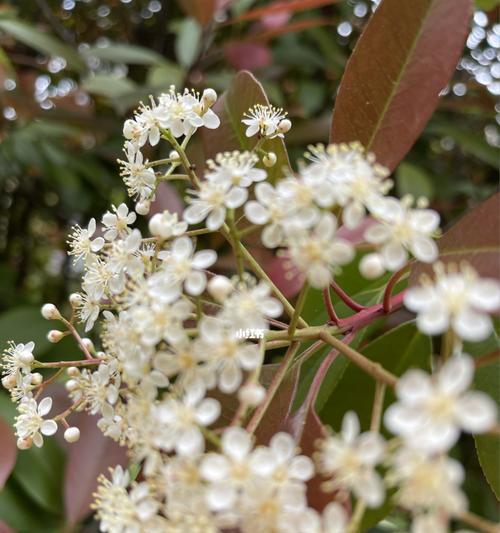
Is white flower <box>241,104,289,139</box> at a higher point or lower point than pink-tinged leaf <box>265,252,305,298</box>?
higher

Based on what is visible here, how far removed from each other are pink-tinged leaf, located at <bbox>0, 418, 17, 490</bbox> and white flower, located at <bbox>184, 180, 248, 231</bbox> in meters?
0.62

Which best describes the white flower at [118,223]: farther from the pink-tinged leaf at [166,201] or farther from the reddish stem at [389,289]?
the pink-tinged leaf at [166,201]

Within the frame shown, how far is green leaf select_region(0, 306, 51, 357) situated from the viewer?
1521 mm

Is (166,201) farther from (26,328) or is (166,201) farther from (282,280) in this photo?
(26,328)

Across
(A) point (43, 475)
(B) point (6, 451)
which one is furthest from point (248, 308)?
(A) point (43, 475)

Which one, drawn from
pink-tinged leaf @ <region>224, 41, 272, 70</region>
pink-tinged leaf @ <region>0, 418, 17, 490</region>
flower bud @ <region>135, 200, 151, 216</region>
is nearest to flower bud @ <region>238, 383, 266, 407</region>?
flower bud @ <region>135, 200, 151, 216</region>

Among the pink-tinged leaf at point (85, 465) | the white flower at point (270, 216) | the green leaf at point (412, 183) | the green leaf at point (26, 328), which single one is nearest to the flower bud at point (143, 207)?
the white flower at point (270, 216)

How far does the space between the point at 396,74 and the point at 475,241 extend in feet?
0.96

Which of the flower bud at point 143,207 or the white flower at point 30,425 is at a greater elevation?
the flower bud at point 143,207

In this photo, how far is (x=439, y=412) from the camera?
0.48 meters

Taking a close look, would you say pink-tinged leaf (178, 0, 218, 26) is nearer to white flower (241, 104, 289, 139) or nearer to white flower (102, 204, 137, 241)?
white flower (241, 104, 289, 139)

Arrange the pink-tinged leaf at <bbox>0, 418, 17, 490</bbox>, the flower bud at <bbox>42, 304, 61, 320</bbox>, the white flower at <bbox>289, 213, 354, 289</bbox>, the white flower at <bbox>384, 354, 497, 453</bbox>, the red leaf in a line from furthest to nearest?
the red leaf
the pink-tinged leaf at <bbox>0, 418, 17, 490</bbox>
the flower bud at <bbox>42, 304, 61, 320</bbox>
the white flower at <bbox>289, 213, 354, 289</bbox>
the white flower at <bbox>384, 354, 497, 453</bbox>

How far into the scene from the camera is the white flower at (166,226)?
0.72m

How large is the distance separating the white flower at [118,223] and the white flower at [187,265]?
6.7 inches
